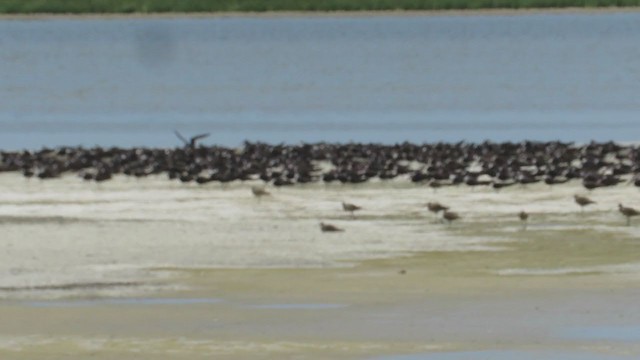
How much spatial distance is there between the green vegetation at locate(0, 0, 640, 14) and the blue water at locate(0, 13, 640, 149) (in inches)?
73.7

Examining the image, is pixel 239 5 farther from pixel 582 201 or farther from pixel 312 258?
pixel 312 258

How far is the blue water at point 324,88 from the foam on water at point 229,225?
10.7 m

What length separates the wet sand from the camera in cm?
1389

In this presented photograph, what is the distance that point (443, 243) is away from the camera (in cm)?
1923

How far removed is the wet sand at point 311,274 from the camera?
13.9 metres

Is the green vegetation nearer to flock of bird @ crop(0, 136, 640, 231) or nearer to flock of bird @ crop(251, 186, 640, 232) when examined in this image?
flock of bird @ crop(0, 136, 640, 231)

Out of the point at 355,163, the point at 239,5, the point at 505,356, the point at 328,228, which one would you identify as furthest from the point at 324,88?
the point at 239,5

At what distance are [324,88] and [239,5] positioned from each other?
66.9m

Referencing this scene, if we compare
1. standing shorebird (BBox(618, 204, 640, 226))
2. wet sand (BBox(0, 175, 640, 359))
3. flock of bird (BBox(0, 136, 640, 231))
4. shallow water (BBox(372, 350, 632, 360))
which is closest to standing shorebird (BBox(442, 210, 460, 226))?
wet sand (BBox(0, 175, 640, 359))

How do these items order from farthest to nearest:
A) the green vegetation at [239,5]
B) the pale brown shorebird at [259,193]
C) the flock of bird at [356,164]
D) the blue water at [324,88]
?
the green vegetation at [239,5], the blue water at [324,88], the flock of bird at [356,164], the pale brown shorebird at [259,193]

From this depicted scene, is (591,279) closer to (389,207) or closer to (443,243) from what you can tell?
(443,243)

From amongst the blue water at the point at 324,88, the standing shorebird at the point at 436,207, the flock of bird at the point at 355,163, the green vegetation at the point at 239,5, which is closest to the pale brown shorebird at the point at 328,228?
the standing shorebird at the point at 436,207

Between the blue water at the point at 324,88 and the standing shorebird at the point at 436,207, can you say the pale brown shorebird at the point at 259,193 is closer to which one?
the standing shorebird at the point at 436,207

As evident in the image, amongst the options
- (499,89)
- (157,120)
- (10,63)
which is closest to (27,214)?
(157,120)
